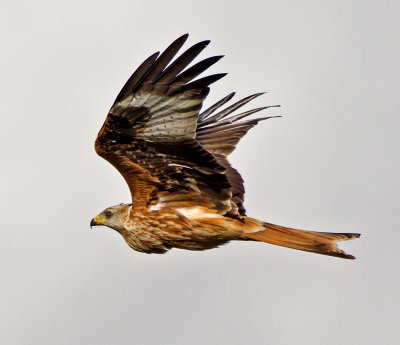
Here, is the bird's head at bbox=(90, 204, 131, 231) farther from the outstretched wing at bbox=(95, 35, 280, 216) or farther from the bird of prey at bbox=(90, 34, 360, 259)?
the outstretched wing at bbox=(95, 35, 280, 216)

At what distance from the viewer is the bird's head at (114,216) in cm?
1374

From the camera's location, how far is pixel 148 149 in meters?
12.4

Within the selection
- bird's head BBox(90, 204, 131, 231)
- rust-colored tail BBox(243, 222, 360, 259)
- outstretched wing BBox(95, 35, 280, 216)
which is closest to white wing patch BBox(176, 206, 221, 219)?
outstretched wing BBox(95, 35, 280, 216)

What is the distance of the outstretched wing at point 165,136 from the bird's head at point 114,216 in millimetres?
542

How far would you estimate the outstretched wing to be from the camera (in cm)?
1159

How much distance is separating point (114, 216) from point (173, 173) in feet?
5.29

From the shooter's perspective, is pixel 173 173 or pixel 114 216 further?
pixel 114 216

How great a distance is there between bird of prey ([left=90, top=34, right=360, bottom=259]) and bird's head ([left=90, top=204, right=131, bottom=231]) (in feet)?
0.05

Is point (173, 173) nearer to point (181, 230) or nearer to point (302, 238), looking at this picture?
point (181, 230)

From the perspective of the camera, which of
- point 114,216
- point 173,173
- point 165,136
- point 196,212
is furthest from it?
point 114,216

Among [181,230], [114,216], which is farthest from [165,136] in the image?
[114,216]

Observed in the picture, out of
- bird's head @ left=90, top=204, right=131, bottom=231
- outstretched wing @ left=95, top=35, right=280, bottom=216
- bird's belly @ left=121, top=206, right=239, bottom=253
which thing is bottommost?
bird's belly @ left=121, top=206, right=239, bottom=253

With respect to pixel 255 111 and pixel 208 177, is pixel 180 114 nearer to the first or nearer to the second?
pixel 208 177

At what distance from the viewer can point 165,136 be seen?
12109 mm
